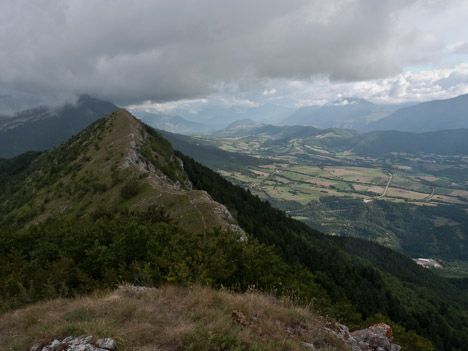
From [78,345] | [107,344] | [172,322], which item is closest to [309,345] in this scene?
[172,322]

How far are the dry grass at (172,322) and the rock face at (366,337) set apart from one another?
1.32m

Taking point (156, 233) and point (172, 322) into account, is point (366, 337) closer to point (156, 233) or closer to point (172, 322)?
point (172, 322)

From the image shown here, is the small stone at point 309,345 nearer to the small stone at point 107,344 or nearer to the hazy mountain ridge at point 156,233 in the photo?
the hazy mountain ridge at point 156,233

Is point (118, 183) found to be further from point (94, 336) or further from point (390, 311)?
point (390, 311)

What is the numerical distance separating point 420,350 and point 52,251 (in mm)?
41451

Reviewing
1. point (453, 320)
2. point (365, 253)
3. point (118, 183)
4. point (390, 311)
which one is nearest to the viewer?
point (118, 183)

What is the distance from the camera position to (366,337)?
1360 centimetres

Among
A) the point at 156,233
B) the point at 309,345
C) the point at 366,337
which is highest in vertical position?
the point at 156,233

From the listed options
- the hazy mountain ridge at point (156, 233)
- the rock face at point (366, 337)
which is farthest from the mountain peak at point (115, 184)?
the rock face at point (366, 337)

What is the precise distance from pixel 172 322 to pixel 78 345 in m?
3.24

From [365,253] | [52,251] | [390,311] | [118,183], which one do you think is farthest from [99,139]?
[365,253]

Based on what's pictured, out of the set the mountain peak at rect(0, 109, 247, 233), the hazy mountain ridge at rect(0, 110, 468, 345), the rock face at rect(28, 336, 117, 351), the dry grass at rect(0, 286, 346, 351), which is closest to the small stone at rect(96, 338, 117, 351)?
the rock face at rect(28, 336, 117, 351)

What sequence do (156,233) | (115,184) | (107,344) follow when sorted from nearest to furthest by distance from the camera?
(107,344) < (156,233) < (115,184)

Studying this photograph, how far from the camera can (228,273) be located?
52.0 feet
